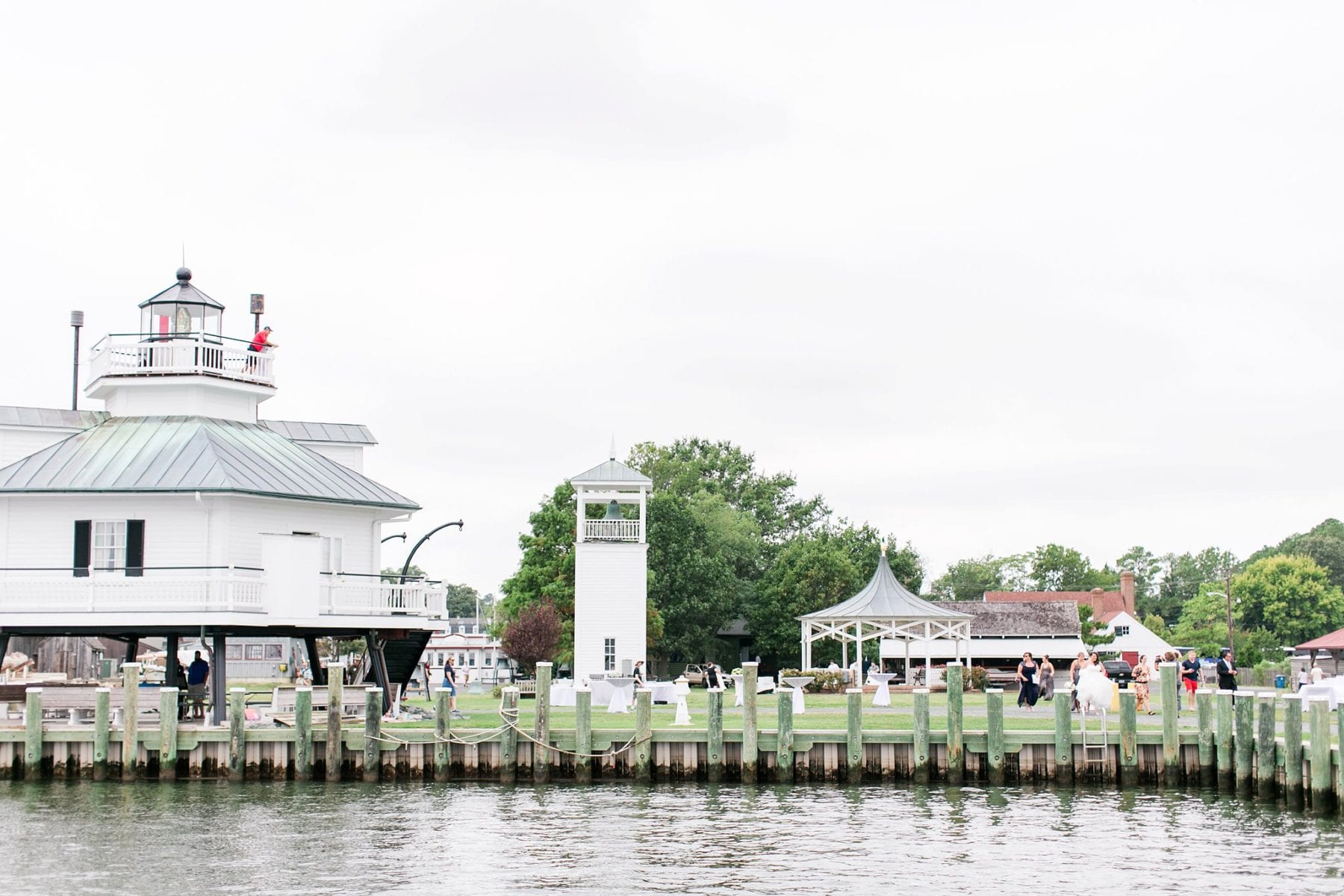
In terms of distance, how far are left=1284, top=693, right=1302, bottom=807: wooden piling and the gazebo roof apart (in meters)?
27.3

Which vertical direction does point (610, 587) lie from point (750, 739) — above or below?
Answer: above

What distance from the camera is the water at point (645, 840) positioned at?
2100cm

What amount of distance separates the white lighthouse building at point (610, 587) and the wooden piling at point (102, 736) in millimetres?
26955

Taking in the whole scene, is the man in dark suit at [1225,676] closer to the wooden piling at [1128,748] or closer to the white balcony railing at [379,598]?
the wooden piling at [1128,748]

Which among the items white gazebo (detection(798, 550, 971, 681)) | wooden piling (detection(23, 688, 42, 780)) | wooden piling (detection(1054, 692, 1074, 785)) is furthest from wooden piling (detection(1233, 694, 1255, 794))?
white gazebo (detection(798, 550, 971, 681))

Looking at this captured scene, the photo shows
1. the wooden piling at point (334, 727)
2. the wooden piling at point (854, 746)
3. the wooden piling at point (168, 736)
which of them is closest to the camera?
the wooden piling at point (854, 746)

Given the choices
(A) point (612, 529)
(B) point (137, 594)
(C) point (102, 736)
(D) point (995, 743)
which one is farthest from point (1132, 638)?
(C) point (102, 736)

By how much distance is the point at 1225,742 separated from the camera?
2694cm

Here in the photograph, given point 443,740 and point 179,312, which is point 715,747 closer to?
point 443,740

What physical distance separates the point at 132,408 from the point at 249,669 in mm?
52947

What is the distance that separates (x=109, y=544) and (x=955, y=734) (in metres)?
19.3

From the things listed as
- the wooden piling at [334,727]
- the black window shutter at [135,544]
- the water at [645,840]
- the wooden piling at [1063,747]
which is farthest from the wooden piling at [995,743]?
the black window shutter at [135,544]

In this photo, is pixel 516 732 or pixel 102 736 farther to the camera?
pixel 102 736

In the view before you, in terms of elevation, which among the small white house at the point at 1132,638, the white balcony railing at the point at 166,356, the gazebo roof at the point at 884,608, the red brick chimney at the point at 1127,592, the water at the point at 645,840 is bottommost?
the water at the point at 645,840
